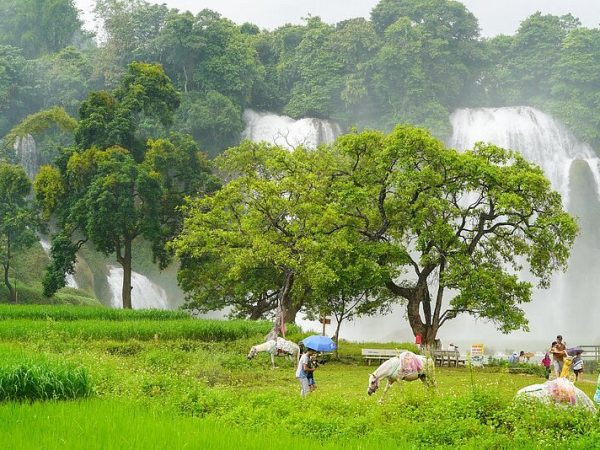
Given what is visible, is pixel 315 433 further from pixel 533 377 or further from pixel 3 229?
pixel 3 229

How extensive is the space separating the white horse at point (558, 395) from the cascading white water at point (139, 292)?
38.0 m

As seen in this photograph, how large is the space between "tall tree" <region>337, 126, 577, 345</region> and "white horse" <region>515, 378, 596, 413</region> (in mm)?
16846

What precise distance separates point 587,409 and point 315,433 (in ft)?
13.5

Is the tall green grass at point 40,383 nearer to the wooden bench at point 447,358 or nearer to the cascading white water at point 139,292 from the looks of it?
the wooden bench at point 447,358

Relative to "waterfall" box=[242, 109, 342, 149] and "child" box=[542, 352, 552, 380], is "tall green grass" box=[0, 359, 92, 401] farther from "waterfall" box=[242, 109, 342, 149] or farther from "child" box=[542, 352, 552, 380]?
"waterfall" box=[242, 109, 342, 149]

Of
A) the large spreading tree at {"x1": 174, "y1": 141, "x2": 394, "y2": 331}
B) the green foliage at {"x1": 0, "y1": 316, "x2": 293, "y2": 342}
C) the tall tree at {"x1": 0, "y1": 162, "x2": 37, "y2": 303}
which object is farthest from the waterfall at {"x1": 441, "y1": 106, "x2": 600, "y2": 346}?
the tall tree at {"x1": 0, "y1": 162, "x2": 37, "y2": 303}

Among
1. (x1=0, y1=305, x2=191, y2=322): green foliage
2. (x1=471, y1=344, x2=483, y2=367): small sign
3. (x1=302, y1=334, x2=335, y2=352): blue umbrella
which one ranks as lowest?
(x1=471, y1=344, x2=483, y2=367): small sign

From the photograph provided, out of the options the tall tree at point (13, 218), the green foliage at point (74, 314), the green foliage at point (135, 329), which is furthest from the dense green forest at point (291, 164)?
the green foliage at point (74, 314)

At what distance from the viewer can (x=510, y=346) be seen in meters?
46.9

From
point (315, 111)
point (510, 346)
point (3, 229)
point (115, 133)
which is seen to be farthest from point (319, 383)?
point (315, 111)

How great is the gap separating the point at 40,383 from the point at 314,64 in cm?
6069

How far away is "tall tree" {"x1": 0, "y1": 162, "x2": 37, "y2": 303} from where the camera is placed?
38.8 metres

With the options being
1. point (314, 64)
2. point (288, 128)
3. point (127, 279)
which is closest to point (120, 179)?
point (127, 279)

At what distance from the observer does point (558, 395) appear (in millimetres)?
11383
